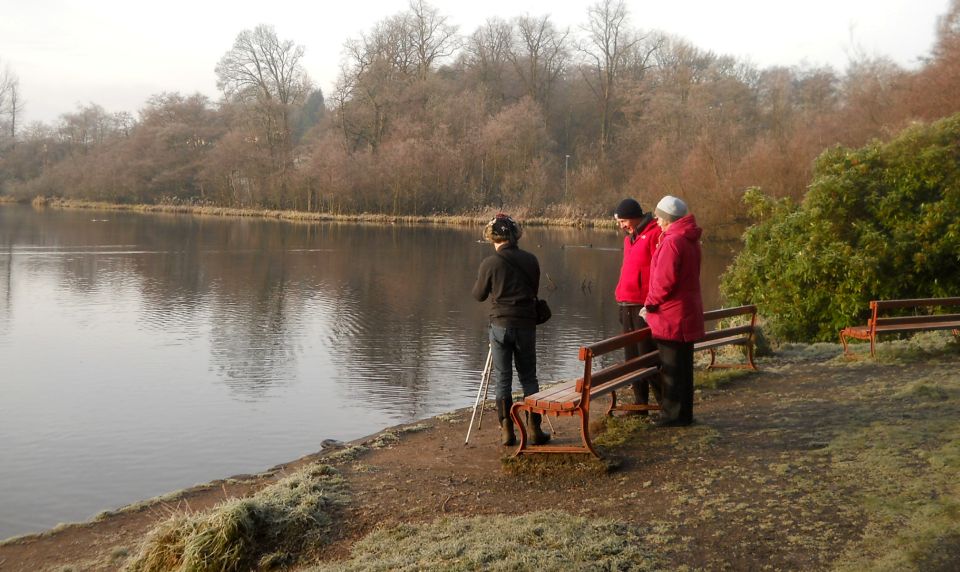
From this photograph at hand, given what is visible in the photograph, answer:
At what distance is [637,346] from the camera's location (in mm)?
7617

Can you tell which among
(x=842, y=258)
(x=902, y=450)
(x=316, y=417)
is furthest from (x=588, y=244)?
(x=902, y=450)

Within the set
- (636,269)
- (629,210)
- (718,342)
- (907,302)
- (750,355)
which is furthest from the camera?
(907,302)

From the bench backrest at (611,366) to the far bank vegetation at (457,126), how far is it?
138 feet

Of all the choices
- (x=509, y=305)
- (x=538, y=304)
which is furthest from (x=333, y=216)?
(x=509, y=305)

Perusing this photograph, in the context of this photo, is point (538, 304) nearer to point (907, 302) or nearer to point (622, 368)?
point (622, 368)

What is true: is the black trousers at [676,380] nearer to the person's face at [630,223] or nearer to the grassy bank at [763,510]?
the grassy bank at [763,510]

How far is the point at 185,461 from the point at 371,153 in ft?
185

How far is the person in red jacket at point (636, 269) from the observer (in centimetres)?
726

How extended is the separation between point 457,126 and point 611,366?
2318 inches

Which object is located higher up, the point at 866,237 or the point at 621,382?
the point at 866,237

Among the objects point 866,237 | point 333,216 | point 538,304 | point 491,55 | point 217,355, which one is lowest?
point 217,355

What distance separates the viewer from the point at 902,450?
5.92 metres

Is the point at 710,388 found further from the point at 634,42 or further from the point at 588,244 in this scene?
the point at 634,42

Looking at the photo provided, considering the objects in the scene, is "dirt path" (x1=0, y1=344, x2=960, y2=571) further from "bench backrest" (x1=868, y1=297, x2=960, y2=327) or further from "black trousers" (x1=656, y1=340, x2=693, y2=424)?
"bench backrest" (x1=868, y1=297, x2=960, y2=327)
